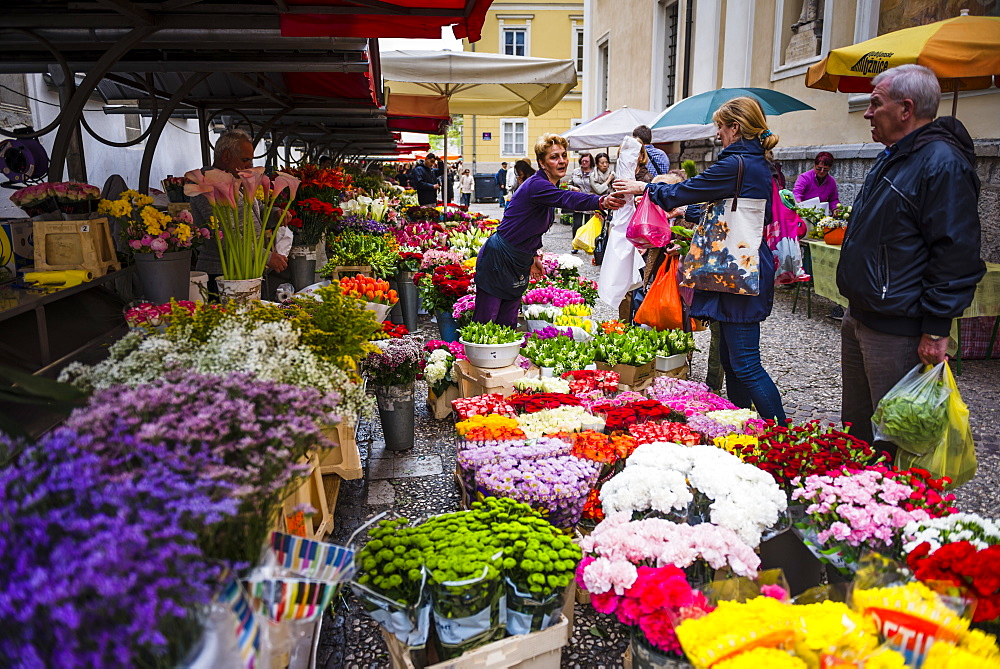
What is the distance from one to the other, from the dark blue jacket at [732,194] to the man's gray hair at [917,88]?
2.69ft

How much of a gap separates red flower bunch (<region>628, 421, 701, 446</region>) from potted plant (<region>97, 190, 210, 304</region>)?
7.79 feet

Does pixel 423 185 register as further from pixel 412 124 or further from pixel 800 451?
pixel 800 451

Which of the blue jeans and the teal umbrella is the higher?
the teal umbrella

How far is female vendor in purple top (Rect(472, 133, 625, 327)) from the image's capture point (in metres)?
4.46

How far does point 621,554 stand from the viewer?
2145 millimetres

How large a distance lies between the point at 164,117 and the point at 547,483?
11.9 feet

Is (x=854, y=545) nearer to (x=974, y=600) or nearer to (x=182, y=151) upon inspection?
(x=974, y=600)

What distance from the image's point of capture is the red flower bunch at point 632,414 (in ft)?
11.5

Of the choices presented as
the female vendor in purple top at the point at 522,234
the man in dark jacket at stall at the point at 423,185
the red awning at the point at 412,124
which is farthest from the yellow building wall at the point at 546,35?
the female vendor in purple top at the point at 522,234

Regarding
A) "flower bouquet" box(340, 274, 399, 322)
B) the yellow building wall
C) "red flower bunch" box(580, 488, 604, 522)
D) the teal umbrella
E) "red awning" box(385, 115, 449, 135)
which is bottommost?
"red flower bunch" box(580, 488, 604, 522)

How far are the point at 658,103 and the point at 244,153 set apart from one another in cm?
1427

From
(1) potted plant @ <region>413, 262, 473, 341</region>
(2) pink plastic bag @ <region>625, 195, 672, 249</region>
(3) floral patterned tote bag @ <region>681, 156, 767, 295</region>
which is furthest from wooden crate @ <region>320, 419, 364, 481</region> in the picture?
(1) potted plant @ <region>413, 262, 473, 341</region>

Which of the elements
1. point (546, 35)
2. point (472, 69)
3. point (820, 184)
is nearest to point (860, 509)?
point (472, 69)

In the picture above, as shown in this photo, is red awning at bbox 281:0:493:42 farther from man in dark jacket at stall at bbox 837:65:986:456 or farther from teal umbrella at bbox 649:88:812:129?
teal umbrella at bbox 649:88:812:129
